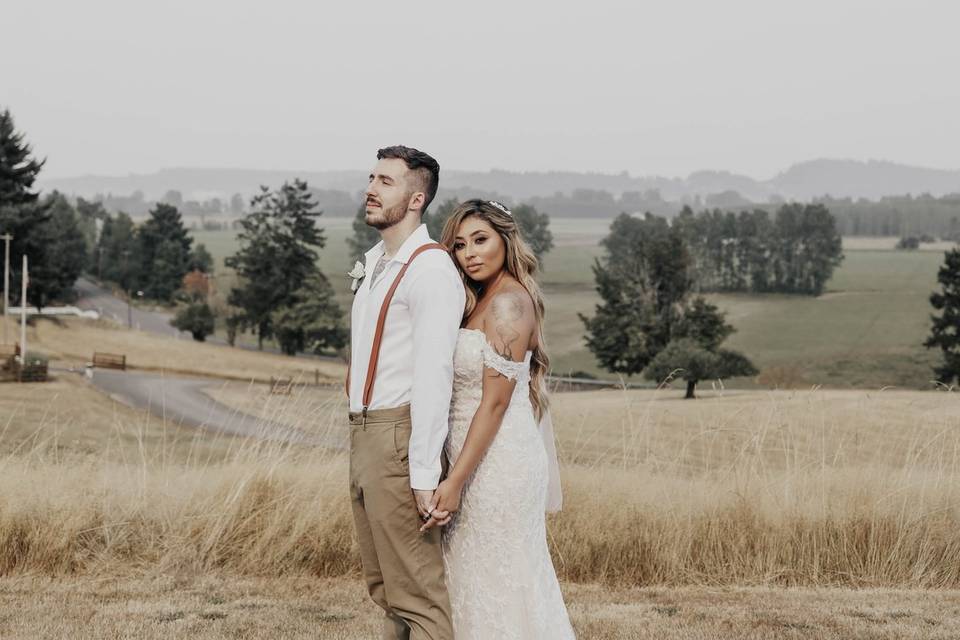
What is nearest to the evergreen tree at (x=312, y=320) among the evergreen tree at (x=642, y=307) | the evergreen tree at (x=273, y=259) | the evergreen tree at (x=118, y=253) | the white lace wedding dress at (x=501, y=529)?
the evergreen tree at (x=273, y=259)

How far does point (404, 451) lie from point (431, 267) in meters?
0.70

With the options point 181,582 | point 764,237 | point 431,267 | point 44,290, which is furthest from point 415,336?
point 764,237

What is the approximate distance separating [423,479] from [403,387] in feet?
1.18

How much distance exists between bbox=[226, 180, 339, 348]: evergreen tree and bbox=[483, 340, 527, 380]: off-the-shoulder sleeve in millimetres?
79726

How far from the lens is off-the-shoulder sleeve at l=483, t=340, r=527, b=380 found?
159 inches

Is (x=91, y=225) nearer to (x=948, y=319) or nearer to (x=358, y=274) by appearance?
(x=948, y=319)

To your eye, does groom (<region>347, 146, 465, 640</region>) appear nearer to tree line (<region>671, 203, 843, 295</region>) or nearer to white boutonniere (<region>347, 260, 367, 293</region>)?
white boutonniere (<region>347, 260, 367, 293</region>)

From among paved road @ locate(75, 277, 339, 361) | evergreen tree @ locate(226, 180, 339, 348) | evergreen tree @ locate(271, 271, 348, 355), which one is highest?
evergreen tree @ locate(226, 180, 339, 348)

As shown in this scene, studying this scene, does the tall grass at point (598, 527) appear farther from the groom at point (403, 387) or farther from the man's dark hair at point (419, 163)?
the man's dark hair at point (419, 163)

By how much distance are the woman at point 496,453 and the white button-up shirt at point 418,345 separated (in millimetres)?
138

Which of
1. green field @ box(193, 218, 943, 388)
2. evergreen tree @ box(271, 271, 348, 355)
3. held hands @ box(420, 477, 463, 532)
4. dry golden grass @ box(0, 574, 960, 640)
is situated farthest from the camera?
green field @ box(193, 218, 943, 388)

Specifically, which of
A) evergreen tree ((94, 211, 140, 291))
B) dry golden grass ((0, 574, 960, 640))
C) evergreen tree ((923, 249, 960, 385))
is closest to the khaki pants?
dry golden grass ((0, 574, 960, 640))

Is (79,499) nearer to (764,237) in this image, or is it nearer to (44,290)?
(44,290)

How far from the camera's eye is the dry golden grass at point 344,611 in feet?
19.7
